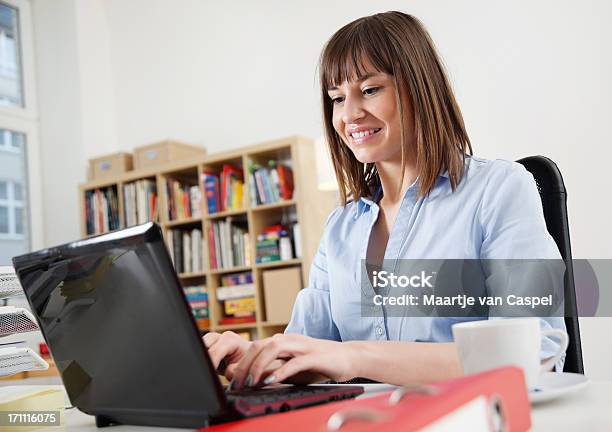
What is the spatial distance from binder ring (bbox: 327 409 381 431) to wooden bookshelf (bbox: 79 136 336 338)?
3243 millimetres

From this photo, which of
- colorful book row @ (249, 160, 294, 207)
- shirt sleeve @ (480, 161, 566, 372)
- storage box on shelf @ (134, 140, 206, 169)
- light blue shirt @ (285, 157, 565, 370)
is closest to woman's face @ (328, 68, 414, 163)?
light blue shirt @ (285, 157, 565, 370)

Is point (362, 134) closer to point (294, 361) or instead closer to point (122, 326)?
point (294, 361)

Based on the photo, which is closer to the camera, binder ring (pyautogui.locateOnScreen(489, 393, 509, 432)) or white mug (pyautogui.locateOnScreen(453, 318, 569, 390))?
binder ring (pyautogui.locateOnScreen(489, 393, 509, 432))

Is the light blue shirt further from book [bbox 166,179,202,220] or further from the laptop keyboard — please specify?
book [bbox 166,179,202,220]

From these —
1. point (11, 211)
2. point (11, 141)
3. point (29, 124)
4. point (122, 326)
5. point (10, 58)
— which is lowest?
point (122, 326)

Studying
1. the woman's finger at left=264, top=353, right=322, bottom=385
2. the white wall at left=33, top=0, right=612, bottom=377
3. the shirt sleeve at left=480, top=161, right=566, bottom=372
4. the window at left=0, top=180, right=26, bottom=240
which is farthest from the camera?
the window at left=0, top=180, right=26, bottom=240

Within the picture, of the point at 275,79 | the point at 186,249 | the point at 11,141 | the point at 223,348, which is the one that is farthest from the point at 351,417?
the point at 11,141

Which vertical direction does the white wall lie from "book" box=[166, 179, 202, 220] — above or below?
above

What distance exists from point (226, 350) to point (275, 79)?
3.51 meters

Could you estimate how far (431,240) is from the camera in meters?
1.24

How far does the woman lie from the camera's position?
1.17 m

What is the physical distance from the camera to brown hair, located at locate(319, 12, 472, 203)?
128 centimetres

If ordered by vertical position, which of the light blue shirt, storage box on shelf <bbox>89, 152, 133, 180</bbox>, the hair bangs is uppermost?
storage box on shelf <bbox>89, 152, 133, 180</bbox>

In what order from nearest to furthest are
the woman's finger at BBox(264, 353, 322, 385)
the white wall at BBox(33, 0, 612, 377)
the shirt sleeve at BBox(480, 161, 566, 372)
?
the woman's finger at BBox(264, 353, 322, 385)
the shirt sleeve at BBox(480, 161, 566, 372)
the white wall at BBox(33, 0, 612, 377)
